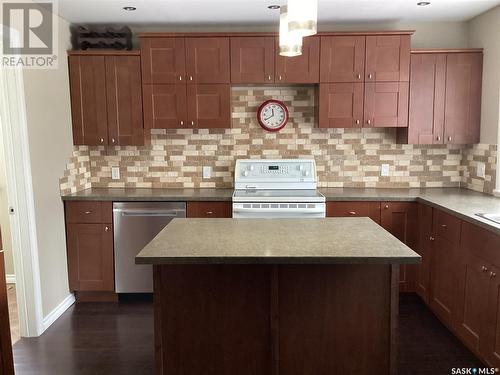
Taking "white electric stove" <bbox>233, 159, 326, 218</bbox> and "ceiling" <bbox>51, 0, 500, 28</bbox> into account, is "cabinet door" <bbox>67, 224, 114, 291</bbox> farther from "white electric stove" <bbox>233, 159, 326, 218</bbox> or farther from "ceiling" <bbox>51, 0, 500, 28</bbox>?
"ceiling" <bbox>51, 0, 500, 28</bbox>

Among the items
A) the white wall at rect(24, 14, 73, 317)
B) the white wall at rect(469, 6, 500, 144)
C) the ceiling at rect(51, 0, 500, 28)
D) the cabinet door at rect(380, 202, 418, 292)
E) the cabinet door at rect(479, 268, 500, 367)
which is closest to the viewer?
the cabinet door at rect(479, 268, 500, 367)

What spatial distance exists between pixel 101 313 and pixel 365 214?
7.75ft

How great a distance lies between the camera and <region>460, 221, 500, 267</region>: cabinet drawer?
2.43 m

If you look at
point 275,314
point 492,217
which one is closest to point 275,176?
point 492,217

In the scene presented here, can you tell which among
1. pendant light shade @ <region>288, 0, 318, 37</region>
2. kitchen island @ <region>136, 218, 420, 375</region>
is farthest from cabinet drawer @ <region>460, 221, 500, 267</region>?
pendant light shade @ <region>288, 0, 318, 37</region>

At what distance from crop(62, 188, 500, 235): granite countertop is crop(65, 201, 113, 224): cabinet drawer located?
0.19 ft

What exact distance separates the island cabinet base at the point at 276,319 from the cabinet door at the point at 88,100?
7.37ft

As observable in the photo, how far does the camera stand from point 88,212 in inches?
144

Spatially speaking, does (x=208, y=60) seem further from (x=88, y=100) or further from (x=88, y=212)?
(x=88, y=212)

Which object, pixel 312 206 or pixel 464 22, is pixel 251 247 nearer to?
pixel 312 206

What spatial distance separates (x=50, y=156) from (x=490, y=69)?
3.70 m

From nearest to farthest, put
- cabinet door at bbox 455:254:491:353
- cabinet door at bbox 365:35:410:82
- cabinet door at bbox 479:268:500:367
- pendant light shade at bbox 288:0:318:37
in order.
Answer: pendant light shade at bbox 288:0:318:37 < cabinet door at bbox 479:268:500:367 < cabinet door at bbox 455:254:491:353 < cabinet door at bbox 365:35:410:82

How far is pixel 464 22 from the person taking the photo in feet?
13.0

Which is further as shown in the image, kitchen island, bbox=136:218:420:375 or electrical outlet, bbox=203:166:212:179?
electrical outlet, bbox=203:166:212:179
